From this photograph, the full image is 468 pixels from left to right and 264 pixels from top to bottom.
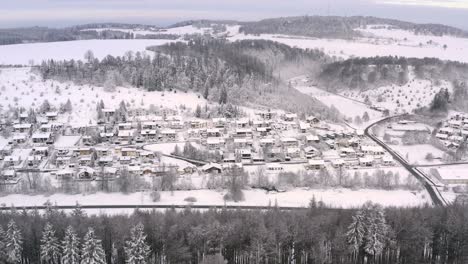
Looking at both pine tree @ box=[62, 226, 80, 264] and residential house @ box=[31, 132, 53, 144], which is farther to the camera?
residential house @ box=[31, 132, 53, 144]

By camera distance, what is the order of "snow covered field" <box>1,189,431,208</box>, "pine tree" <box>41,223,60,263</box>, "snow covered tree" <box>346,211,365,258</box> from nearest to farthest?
1. "pine tree" <box>41,223,60,263</box>
2. "snow covered tree" <box>346,211,365,258</box>
3. "snow covered field" <box>1,189,431,208</box>

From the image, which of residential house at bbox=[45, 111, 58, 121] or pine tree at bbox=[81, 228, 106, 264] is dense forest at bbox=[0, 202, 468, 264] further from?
residential house at bbox=[45, 111, 58, 121]

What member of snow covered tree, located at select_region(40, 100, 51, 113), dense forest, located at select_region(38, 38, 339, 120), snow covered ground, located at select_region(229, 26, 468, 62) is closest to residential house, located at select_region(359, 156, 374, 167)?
dense forest, located at select_region(38, 38, 339, 120)

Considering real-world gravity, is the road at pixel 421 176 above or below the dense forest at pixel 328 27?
below

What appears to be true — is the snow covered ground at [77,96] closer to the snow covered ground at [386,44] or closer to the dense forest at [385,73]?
the dense forest at [385,73]

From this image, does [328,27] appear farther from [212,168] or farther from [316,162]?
[212,168]

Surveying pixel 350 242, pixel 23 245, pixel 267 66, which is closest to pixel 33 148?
pixel 23 245

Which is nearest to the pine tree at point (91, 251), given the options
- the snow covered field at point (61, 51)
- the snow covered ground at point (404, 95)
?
the snow covered ground at point (404, 95)

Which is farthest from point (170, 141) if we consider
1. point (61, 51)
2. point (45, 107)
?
point (61, 51)
